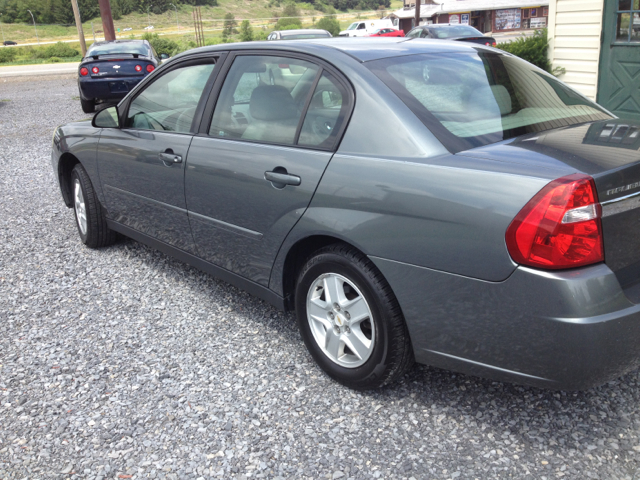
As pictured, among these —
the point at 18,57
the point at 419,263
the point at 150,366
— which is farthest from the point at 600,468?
the point at 18,57

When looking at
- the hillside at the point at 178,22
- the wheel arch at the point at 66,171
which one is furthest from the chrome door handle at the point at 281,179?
the hillside at the point at 178,22

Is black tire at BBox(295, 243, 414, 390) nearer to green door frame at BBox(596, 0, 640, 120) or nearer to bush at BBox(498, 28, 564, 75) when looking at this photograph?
green door frame at BBox(596, 0, 640, 120)

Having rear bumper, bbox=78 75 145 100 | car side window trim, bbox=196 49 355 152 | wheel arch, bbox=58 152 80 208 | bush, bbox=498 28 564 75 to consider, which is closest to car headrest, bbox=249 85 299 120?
car side window trim, bbox=196 49 355 152

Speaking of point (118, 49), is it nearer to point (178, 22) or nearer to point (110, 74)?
point (110, 74)

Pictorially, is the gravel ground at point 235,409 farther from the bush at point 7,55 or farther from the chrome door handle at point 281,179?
the bush at point 7,55

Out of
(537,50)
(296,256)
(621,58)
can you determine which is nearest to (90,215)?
(296,256)

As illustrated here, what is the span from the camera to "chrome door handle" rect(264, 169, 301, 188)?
278 cm

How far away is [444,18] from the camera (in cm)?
6544

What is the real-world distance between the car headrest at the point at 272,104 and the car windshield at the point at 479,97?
0.47m

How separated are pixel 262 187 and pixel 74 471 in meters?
1.49

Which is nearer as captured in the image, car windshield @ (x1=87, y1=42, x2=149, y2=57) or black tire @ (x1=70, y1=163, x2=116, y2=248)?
black tire @ (x1=70, y1=163, x2=116, y2=248)

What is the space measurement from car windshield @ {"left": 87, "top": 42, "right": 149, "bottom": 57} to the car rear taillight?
13590 mm

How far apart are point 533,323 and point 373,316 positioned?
2.36 feet

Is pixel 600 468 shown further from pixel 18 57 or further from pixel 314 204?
pixel 18 57
